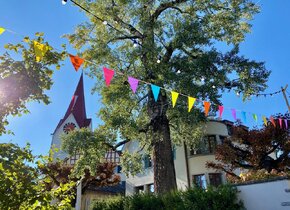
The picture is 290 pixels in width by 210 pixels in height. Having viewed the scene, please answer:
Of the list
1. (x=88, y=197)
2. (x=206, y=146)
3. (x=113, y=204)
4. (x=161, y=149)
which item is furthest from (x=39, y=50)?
(x=88, y=197)

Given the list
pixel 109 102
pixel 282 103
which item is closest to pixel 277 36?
pixel 282 103

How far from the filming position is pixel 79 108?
45.1m

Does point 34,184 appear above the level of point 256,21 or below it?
below

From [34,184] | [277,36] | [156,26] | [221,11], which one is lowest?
[34,184]

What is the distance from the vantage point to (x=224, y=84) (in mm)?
12094

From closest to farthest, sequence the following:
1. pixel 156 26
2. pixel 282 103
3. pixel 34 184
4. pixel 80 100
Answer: pixel 34 184 < pixel 282 103 < pixel 156 26 < pixel 80 100

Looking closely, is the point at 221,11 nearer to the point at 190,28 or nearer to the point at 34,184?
the point at 190,28

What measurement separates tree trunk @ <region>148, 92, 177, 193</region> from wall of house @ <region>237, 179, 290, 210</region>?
11.2ft

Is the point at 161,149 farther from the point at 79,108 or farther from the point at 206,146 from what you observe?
the point at 79,108

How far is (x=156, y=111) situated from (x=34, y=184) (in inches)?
355

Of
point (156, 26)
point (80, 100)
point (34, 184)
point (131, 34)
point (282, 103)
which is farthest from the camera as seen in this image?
point (80, 100)

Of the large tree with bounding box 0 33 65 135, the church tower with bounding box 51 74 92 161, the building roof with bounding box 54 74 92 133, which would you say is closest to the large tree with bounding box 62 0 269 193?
the large tree with bounding box 0 33 65 135

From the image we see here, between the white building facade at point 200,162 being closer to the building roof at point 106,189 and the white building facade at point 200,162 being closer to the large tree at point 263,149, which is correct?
the large tree at point 263,149

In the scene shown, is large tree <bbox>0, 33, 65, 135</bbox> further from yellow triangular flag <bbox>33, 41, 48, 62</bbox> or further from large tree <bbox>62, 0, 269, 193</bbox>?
large tree <bbox>62, 0, 269, 193</bbox>
